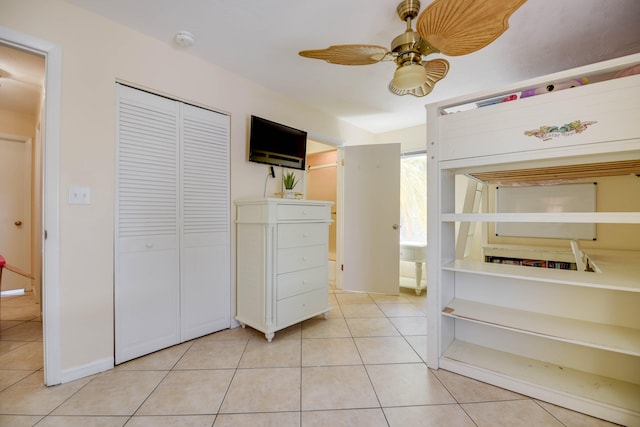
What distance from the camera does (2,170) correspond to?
3.30 meters

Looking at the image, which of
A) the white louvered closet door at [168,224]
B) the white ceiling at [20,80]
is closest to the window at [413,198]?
the white louvered closet door at [168,224]

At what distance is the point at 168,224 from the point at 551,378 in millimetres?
2674

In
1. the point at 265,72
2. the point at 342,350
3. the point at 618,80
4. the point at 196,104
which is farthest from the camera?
the point at 265,72

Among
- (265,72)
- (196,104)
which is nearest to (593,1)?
(265,72)

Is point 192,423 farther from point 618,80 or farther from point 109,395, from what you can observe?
point 618,80

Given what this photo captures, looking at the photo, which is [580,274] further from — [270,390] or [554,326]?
[270,390]

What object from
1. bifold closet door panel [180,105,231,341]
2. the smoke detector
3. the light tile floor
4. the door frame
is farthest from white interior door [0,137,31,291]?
the smoke detector

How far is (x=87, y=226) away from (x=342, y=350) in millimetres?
1929

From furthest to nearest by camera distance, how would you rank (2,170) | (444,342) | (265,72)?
(2,170) → (265,72) → (444,342)

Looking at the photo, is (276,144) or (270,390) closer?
(270,390)

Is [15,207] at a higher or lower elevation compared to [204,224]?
higher

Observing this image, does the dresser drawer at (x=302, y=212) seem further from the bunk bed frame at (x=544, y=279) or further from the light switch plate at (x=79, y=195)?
the light switch plate at (x=79, y=195)

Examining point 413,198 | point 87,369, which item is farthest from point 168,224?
point 413,198

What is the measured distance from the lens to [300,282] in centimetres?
233
